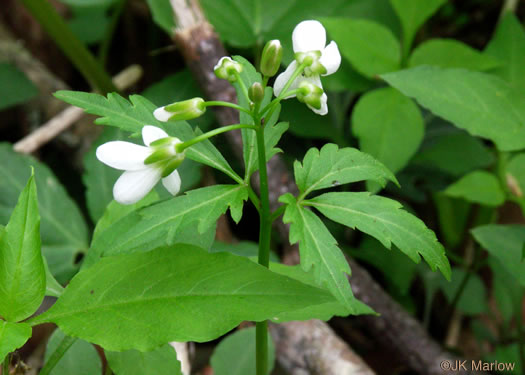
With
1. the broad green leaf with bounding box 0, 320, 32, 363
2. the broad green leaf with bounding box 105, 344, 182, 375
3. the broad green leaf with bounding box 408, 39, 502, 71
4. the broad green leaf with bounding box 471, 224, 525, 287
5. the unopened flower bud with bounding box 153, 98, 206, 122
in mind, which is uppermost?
the unopened flower bud with bounding box 153, 98, 206, 122

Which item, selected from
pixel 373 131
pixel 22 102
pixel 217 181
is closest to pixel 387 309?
pixel 373 131

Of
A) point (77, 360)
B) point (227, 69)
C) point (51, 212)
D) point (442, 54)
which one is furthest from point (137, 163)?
point (442, 54)

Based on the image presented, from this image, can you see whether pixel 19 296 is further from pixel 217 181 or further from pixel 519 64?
pixel 519 64

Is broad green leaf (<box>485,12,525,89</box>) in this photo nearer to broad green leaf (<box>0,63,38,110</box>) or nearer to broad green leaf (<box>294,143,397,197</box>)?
broad green leaf (<box>294,143,397,197</box>)

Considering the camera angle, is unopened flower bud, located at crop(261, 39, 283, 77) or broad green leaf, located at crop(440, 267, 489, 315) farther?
broad green leaf, located at crop(440, 267, 489, 315)

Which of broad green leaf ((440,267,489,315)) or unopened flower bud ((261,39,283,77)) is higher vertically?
unopened flower bud ((261,39,283,77))

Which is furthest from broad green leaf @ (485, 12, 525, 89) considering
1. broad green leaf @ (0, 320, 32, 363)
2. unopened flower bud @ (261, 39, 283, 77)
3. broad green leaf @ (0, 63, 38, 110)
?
broad green leaf @ (0, 63, 38, 110)
